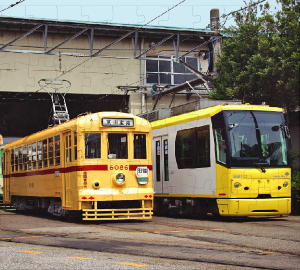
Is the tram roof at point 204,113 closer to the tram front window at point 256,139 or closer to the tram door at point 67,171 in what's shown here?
the tram front window at point 256,139

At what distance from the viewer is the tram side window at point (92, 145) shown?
48.8ft

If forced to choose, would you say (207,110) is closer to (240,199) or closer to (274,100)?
(240,199)

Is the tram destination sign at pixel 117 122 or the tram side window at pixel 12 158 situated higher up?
the tram destination sign at pixel 117 122

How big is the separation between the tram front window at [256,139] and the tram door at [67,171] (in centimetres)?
425

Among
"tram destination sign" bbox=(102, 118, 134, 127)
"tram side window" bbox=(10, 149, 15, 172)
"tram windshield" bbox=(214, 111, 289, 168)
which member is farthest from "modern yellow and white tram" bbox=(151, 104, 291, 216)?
"tram side window" bbox=(10, 149, 15, 172)

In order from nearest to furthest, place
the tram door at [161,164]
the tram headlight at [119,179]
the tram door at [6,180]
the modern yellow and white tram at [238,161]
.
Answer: the modern yellow and white tram at [238,161]
the tram headlight at [119,179]
the tram door at [161,164]
the tram door at [6,180]

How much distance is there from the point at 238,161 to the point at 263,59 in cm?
901

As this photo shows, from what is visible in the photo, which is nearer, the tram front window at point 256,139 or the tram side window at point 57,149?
the tram front window at point 256,139

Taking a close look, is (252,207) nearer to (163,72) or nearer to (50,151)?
(50,151)

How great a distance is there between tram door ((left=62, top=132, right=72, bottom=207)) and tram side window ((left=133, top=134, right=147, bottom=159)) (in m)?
1.74

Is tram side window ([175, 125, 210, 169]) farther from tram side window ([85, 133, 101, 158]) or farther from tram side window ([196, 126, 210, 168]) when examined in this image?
tram side window ([85, 133, 101, 158])

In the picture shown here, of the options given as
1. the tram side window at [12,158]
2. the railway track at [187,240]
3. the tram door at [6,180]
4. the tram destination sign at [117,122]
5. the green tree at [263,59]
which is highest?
the green tree at [263,59]

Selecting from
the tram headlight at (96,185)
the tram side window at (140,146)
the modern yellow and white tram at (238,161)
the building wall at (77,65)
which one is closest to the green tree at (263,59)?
the building wall at (77,65)

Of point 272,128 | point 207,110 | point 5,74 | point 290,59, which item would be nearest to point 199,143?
point 207,110
